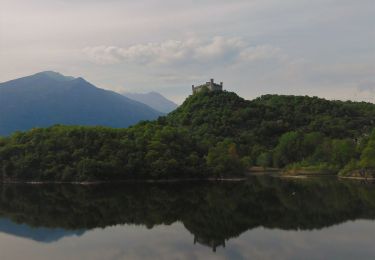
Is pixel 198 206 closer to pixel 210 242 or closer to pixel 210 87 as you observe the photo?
pixel 210 242

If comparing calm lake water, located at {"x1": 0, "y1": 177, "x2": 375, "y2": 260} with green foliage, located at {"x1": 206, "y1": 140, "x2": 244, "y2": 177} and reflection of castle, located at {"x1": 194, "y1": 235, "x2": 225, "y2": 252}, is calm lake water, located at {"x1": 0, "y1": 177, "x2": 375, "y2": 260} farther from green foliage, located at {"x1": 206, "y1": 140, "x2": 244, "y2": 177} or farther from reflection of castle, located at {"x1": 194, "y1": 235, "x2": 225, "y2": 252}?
green foliage, located at {"x1": 206, "y1": 140, "x2": 244, "y2": 177}

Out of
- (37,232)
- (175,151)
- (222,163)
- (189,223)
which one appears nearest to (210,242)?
(189,223)

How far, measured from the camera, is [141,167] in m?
80.4

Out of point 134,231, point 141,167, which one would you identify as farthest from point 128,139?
point 134,231

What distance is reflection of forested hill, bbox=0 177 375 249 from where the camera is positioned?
4197 centimetres

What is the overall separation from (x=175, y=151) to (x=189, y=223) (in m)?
42.3

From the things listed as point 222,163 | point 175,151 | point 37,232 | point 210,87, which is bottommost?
point 37,232

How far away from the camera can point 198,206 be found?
5031 cm

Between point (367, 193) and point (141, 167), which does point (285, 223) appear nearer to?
point (367, 193)

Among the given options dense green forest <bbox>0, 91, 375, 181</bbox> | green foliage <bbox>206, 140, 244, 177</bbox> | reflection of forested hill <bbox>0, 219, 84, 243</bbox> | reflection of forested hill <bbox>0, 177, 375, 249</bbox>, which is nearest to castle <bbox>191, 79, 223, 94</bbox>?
dense green forest <bbox>0, 91, 375, 181</bbox>

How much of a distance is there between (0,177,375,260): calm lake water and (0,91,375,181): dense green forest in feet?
42.0

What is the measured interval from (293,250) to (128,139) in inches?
2319

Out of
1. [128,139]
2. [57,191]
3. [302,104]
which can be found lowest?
[57,191]

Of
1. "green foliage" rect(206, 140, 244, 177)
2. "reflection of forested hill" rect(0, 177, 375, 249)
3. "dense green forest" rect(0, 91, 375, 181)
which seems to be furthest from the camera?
"green foliage" rect(206, 140, 244, 177)
